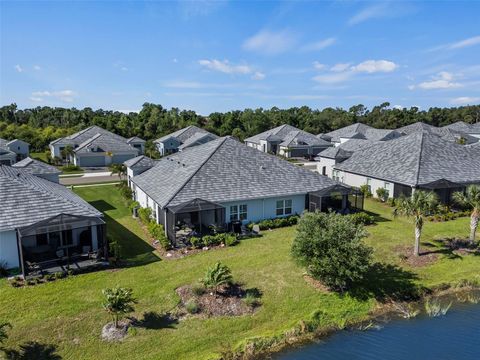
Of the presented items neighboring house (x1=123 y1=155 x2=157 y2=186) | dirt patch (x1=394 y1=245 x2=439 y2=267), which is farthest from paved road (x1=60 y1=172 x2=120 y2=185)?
dirt patch (x1=394 y1=245 x2=439 y2=267)

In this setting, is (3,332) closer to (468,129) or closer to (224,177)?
(224,177)

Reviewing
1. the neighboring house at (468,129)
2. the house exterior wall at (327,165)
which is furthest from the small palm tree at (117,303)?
the neighboring house at (468,129)

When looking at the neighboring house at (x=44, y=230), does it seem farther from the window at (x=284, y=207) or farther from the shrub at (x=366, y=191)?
the shrub at (x=366, y=191)

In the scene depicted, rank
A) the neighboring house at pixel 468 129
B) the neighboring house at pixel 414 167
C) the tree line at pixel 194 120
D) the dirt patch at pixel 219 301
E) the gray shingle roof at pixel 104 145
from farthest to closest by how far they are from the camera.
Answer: the tree line at pixel 194 120 → the neighboring house at pixel 468 129 → the gray shingle roof at pixel 104 145 → the neighboring house at pixel 414 167 → the dirt patch at pixel 219 301

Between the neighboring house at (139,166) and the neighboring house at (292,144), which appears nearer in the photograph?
the neighboring house at (139,166)

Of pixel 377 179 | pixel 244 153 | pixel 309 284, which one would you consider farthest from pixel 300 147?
pixel 309 284

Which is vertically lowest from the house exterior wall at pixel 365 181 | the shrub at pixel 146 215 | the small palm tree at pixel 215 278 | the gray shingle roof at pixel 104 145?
the small palm tree at pixel 215 278

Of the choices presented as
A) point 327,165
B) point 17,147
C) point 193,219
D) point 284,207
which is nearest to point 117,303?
point 193,219

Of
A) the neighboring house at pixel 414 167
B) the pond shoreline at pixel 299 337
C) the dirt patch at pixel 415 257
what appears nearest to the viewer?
the pond shoreline at pixel 299 337

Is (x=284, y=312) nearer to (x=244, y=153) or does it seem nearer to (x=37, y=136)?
(x=244, y=153)
